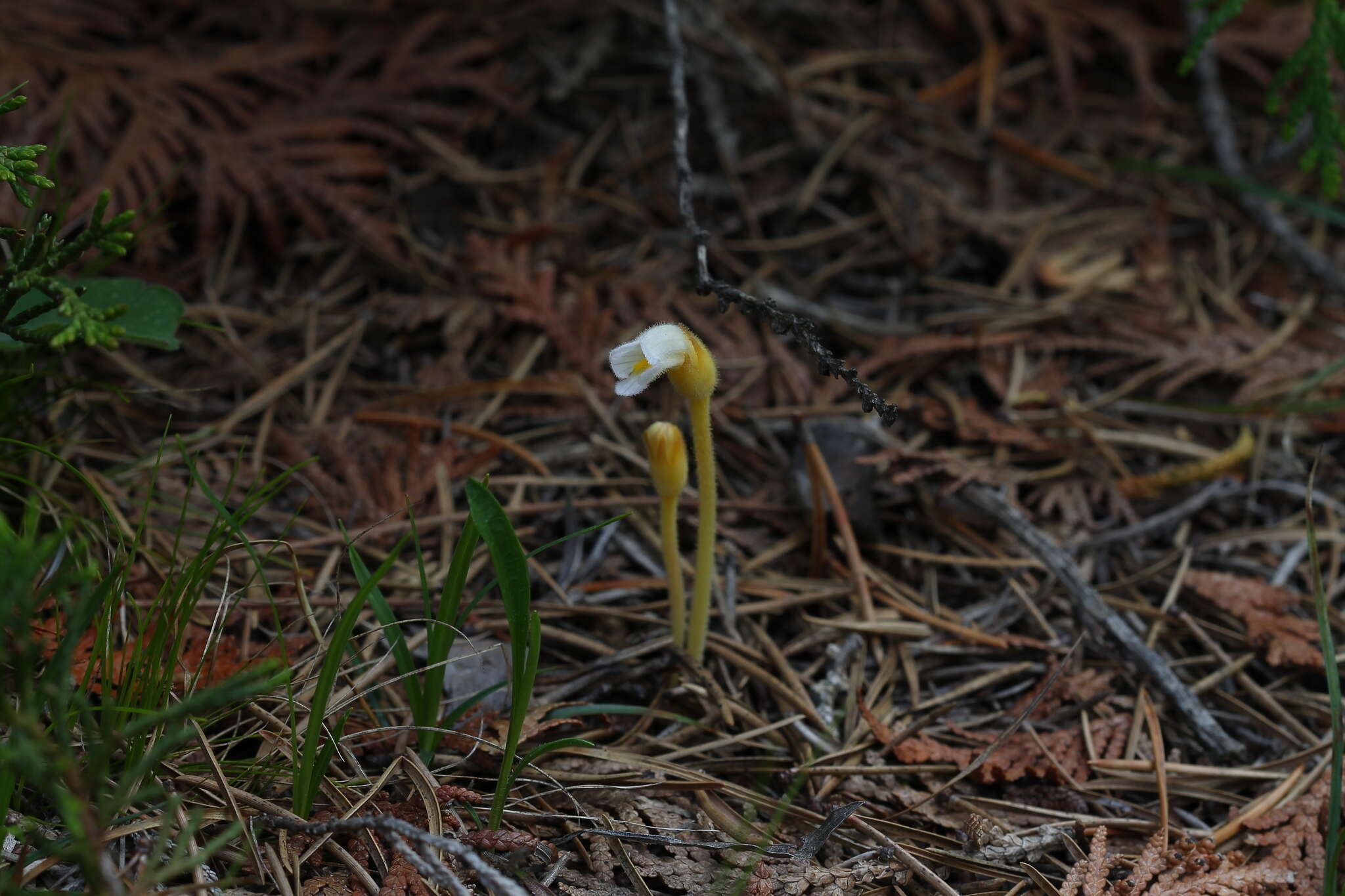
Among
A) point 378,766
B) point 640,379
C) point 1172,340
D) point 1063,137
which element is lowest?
point 1172,340

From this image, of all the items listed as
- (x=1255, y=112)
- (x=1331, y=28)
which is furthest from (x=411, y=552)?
(x=1255, y=112)

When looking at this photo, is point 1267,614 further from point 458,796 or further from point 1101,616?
point 458,796

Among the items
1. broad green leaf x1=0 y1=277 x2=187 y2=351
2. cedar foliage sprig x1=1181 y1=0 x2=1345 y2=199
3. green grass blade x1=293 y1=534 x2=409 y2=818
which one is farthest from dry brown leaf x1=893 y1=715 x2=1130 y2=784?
broad green leaf x1=0 y1=277 x2=187 y2=351

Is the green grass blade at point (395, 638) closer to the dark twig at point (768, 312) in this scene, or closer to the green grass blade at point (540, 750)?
the green grass blade at point (540, 750)

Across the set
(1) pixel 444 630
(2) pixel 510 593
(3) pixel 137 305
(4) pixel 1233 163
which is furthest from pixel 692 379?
(4) pixel 1233 163

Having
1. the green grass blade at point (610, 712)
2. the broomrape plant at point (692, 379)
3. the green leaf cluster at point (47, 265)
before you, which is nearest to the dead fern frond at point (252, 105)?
the green leaf cluster at point (47, 265)

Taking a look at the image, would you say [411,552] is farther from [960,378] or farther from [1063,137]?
[1063,137]
